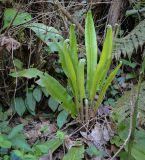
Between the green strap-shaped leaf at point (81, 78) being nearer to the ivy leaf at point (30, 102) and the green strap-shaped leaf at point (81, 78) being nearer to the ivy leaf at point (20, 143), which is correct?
the ivy leaf at point (30, 102)

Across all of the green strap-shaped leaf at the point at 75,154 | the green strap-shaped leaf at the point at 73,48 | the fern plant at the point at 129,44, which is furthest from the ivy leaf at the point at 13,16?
the green strap-shaped leaf at the point at 75,154

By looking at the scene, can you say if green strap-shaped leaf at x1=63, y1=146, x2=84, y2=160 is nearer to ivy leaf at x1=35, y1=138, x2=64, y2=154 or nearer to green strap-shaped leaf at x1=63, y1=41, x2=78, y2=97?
ivy leaf at x1=35, y1=138, x2=64, y2=154

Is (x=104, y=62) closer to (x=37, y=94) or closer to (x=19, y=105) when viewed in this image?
(x=37, y=94)

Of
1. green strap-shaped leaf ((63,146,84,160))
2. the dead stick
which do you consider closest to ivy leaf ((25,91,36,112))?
green strap-shaped leaf ((63,146,84,160))


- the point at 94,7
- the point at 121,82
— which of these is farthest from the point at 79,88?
the point at 94,7

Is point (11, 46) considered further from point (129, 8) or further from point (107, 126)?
point (129, 8)

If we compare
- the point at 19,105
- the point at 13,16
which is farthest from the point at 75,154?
the point at 13,16
